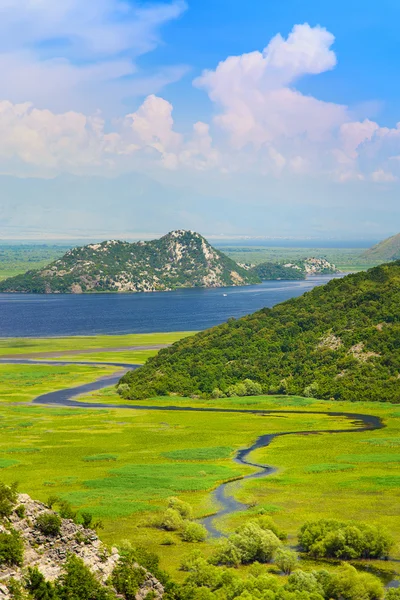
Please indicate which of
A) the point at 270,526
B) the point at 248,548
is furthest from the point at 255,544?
the point at 270,526

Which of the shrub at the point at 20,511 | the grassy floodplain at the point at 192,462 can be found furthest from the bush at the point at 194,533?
the shrub at the point at 20,511

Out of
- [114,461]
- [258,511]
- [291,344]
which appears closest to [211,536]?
[258,511]

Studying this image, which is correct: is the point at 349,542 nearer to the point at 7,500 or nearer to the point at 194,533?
the point at 194,533

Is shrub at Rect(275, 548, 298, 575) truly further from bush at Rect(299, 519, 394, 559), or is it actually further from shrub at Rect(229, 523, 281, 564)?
bush at Rect(299, 519, 394, 559)

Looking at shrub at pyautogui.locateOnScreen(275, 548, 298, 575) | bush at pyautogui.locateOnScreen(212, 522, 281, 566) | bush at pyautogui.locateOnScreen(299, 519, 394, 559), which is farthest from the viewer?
bush at pyautogui.locateOnScreen(299, 519, 394, 559)

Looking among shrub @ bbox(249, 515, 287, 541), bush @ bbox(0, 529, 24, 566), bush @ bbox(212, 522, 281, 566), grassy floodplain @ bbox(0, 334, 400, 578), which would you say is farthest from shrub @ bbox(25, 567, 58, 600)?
shrub @ bbox(249, 515, 287, 541)

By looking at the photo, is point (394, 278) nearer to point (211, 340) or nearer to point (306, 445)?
point (211, 340)
